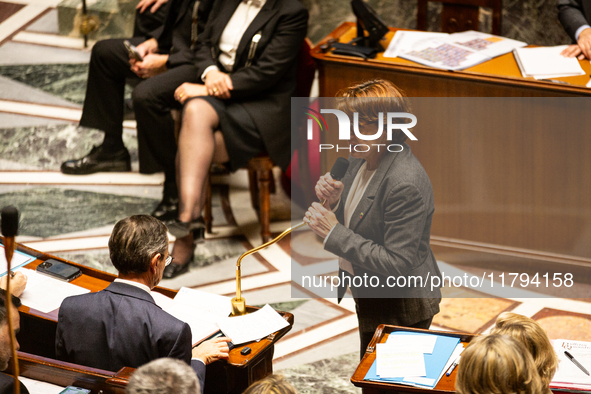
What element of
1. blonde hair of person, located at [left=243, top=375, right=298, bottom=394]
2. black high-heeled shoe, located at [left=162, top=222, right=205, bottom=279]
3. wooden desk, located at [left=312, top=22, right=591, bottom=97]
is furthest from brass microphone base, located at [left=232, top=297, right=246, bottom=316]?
wooden desk, located at [left=312, top=22, right=591, bottom=97]

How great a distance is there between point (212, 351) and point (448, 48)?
236 cm

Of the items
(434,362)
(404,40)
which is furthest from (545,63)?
(434,362)

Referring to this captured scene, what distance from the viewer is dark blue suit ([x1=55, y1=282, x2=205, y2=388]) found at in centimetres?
208

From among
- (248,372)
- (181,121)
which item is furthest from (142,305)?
(181,121)

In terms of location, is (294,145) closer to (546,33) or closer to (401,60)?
(401,60)

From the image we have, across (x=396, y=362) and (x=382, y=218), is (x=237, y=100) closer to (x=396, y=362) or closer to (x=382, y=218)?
(x=382, y=218)

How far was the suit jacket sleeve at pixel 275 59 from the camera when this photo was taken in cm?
399

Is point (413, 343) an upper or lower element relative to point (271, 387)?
lower

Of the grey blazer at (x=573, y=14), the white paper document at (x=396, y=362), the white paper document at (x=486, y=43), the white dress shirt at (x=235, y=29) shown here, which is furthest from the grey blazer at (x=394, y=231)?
the grey blazer at (x=573, y=14)

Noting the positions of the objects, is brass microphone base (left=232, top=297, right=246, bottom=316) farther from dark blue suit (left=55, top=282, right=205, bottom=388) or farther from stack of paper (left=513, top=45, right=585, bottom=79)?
stack of paper (left=513, top=45, right=585, bottom=79)

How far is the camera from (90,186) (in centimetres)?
461

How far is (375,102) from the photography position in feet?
7.79

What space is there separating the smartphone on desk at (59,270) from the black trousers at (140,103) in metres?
1.53

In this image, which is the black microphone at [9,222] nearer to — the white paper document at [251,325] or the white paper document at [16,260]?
the white paper document at [251,325]
